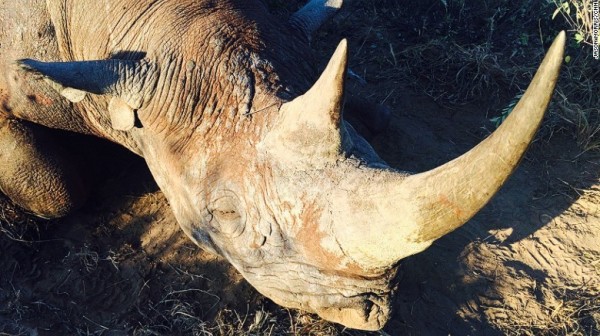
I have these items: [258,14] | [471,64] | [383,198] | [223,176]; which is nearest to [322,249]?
[383,198]

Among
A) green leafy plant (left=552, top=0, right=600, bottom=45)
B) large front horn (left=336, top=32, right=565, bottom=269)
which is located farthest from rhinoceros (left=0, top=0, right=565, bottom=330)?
green leafy plant (left=552, top=0, right=600, bottom=45)

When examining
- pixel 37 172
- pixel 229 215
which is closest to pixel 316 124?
pixel 229 215

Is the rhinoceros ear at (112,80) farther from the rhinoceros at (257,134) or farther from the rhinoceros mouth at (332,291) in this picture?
the rhinoceros mouth at (332,291)

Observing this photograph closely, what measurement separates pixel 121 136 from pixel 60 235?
150 centimetres

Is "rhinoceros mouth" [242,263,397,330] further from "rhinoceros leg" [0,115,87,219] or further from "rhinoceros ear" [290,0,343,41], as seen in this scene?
"rhinoceros leg" [0,115,87,219]

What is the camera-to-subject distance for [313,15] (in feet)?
16.8

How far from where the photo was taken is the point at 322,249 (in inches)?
135

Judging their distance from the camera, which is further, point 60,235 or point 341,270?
point 60,235

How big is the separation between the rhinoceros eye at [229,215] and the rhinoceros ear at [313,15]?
5.55 ft

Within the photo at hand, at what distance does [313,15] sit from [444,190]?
2.66 meters

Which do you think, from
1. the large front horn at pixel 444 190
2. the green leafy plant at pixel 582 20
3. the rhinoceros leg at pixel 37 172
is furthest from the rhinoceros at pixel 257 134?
the green leafy plant at pixel 582 20

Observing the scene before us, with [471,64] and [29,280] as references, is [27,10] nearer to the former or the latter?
[29,280]

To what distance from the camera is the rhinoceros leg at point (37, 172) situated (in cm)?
552

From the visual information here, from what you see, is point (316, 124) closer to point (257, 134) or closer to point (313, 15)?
point (257, 134)
